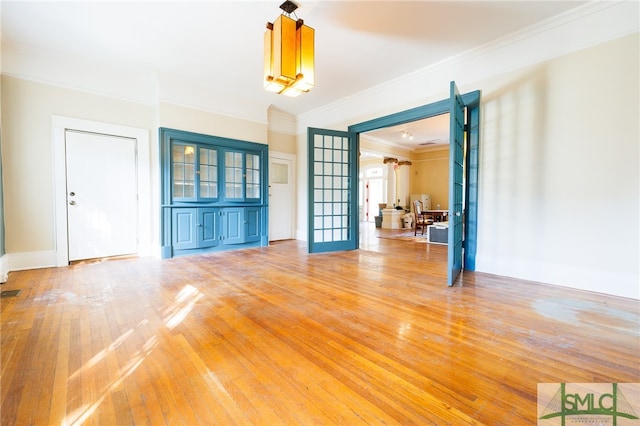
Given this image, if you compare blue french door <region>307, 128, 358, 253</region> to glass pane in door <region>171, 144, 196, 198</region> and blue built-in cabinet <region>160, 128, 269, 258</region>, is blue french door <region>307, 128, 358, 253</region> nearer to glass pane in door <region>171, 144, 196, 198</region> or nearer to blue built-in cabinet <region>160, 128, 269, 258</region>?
blue built-in cabinet <region>160, 128, 269, 258</region>

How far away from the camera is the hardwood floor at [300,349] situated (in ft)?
4.18

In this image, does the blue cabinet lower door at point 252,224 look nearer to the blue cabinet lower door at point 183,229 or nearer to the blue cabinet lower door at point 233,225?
the blue cabinet lower door at point 233,225

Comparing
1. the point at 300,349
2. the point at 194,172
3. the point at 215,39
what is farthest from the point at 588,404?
the point at 194,172

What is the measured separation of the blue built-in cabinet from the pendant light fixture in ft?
9.42

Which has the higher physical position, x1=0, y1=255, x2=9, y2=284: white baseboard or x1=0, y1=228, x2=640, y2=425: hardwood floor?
x1=0, y1=255, x2=9, y2=284: white baseboard

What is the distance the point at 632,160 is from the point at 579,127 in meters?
0.58

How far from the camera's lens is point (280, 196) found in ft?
22.0

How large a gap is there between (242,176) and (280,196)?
1221 mm

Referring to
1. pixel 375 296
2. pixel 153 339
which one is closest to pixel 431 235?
pixel 375 296

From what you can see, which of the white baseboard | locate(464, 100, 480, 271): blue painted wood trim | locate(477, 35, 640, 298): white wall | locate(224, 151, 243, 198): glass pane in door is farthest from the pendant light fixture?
the white baseboard

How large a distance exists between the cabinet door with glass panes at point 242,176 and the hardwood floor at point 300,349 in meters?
2.64

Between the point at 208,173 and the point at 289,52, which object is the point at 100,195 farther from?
the point at 289,52

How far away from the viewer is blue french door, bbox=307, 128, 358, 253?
206 inches

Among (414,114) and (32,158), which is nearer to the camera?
(32,158)
